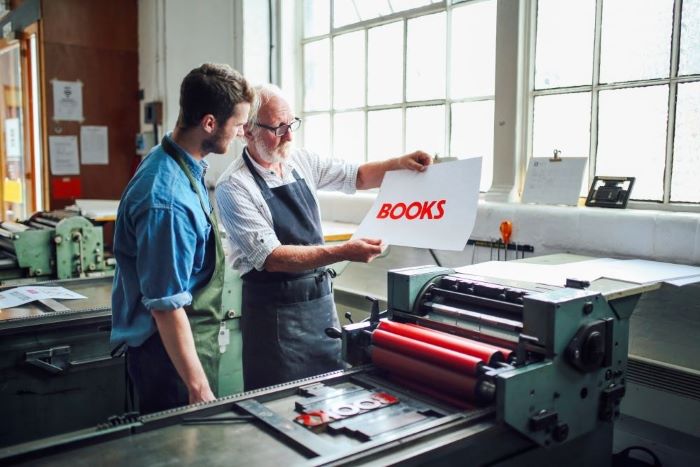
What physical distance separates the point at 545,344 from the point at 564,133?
174 cm

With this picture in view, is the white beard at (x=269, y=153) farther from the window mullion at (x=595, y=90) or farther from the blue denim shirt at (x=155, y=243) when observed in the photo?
the window mullion at (x=595, y=90)

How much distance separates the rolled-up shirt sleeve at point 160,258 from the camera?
4.84 ft

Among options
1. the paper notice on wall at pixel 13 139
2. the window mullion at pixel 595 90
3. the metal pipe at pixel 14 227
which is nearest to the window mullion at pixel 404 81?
the window mullion at pixel 595 90

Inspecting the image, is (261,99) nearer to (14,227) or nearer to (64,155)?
(14,227)

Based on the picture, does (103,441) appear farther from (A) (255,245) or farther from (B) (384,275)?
(B) (384,275)

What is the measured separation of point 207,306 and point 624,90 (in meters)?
1.93

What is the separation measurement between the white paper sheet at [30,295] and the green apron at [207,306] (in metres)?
0.91

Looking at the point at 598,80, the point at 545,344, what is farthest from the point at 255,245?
the point at 598,80

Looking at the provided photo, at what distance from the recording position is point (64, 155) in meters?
4.91

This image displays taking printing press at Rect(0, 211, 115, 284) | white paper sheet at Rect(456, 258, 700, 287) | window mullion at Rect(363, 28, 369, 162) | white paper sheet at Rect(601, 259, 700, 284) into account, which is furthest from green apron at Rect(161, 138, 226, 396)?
window mullion at Rect(363, 28, 369, 162)

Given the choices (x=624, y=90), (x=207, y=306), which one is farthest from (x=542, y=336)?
(x=624, y=90)

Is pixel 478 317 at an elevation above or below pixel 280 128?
below

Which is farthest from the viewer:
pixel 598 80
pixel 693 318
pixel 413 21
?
pixel 413 21

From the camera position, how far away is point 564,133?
2867 millimetres
